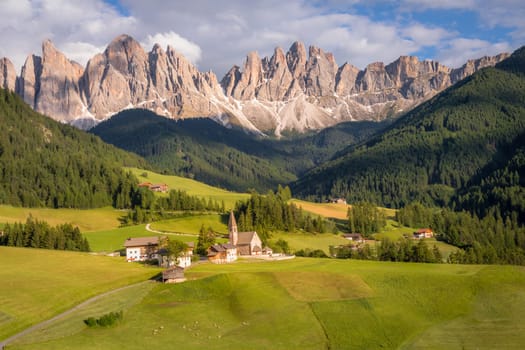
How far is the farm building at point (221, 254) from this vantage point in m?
117

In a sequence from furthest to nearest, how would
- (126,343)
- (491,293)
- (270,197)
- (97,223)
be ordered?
(270,197) < (97,223) < (491,293) < (126,343)

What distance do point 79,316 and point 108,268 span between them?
32874 millimetres

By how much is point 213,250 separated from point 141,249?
63.6 feet

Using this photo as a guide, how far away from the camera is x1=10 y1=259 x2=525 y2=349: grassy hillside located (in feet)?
201

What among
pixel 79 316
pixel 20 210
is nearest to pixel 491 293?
pixel 79 316

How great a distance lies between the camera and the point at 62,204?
194 m

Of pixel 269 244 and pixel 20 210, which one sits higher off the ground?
pixel 20 210

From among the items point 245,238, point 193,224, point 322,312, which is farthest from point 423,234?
point 322,312

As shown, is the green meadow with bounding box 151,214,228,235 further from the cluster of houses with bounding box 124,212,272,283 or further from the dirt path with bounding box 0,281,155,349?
the dirt path with bounding box 0,281,155,349

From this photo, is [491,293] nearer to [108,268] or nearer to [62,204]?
[108,268]

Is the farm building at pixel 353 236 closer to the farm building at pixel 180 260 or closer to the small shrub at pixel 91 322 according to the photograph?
the farm building at pixel 180 260

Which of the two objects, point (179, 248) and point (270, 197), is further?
point (270, 197)

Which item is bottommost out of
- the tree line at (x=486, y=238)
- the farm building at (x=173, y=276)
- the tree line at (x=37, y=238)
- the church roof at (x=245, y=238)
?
the tree line at (x=486, y=238)

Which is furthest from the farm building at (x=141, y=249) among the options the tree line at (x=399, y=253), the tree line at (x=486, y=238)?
the tree line at (x=486, y=238)
